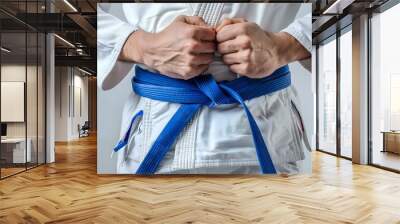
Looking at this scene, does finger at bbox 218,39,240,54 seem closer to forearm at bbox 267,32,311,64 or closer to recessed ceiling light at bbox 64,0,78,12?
forearm at bbox 267,32,311,64

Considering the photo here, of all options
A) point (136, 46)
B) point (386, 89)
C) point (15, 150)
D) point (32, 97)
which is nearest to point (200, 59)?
point (136, 46)

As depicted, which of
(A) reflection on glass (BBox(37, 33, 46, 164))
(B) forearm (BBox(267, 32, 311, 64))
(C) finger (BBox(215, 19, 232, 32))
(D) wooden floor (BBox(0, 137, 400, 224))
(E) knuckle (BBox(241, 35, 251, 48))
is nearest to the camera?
(D) wooden floor (BBox(0, 137, 400, 224))

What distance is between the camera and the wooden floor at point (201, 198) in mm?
3596

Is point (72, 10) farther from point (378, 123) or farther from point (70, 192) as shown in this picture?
point (378, 123)

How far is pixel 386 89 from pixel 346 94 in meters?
1.46

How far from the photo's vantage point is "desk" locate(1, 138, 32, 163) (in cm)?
578

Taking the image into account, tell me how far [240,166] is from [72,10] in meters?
3.82

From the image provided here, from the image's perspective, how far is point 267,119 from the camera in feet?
16.0

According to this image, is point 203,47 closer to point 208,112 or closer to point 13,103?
point 208,112

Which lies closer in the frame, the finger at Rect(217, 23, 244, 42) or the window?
the finger at Rect(217, 23, 244, 42)

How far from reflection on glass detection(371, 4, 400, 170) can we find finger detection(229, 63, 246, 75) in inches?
126

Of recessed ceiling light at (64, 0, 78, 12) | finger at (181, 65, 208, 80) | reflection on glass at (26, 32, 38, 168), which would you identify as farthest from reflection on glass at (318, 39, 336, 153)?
reflection on glass at (26, 32, 38, 168)

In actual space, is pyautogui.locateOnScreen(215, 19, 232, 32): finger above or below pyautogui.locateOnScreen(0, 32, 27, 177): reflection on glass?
above

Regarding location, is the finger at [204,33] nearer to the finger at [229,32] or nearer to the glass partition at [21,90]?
the finger at [229,32]
